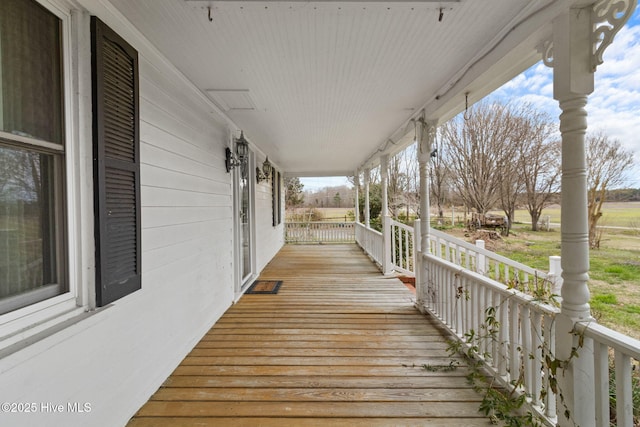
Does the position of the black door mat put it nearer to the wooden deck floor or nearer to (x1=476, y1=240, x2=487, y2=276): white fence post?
the wooden deck floor

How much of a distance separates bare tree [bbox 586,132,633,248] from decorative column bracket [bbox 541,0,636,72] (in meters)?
1.85

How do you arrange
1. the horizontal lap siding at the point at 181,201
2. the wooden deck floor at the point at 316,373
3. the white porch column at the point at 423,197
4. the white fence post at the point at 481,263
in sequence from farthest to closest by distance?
the white fence post at the point at 481,263 → the white porch column at the point at 423,197 → the horizontal lap siding at the point at 181,201 → the wooden deck floor at the point at 316,373

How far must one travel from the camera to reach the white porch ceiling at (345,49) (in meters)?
1.65

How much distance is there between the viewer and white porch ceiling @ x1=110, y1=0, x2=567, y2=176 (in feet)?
5.41

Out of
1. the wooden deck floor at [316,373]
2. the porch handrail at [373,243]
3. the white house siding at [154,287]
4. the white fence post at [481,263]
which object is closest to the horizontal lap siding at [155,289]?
the white house siding at [154,287]

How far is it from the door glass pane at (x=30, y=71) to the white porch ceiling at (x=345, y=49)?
19.8 inches

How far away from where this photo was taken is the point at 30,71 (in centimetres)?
121

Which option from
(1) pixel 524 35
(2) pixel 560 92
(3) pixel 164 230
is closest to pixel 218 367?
(3) pixel 164 230

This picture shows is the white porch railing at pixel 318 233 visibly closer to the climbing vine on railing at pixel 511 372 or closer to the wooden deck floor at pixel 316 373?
the wooden deck floor at pixel 316 373

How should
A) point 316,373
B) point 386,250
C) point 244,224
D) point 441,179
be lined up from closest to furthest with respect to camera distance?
point 316,373, point 244,224, point 386,250, point 441,179

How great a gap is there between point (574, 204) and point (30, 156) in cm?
258

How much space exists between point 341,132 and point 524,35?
3.00 meters

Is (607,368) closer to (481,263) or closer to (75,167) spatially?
(481,263)

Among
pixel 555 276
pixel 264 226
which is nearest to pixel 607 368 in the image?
pixel 555 276
